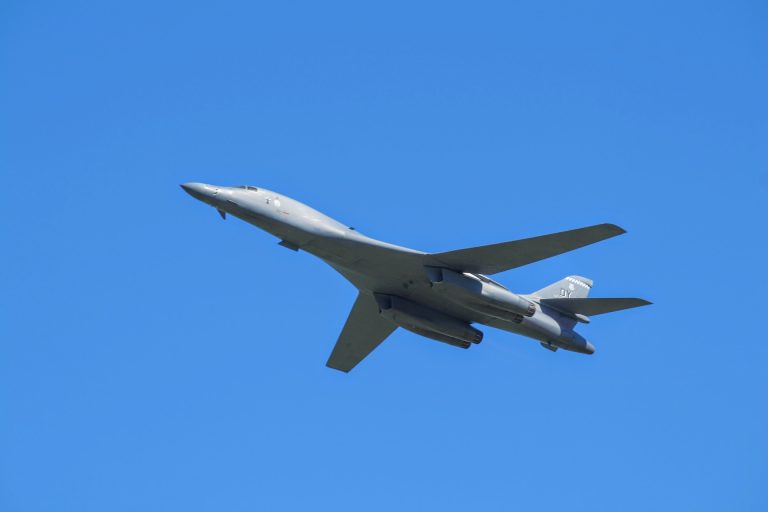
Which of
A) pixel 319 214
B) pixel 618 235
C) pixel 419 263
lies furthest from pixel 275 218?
pixel 618 235

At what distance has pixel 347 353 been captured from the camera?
38.9 metres

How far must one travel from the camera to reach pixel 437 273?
105ft

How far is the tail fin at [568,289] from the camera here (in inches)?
1447

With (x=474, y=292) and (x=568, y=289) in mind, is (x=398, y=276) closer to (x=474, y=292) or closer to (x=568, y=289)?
(x=474, y=292)

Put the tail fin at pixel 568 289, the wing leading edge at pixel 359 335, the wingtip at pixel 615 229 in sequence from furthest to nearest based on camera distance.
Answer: the wing leading edge at pixel 359 335, the tail fin at pixel 568 289, the wingtip at pixel 615 229

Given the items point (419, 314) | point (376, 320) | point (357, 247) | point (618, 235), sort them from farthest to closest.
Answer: point (376, 320) < point (419, 314) < point (357, 247) < point (618, 235)

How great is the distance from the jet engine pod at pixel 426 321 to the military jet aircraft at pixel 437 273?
3cm

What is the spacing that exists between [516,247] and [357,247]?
5.07m

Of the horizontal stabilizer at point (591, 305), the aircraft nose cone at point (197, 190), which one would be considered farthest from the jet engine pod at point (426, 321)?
the aircraft nose cone at point (197, 190)

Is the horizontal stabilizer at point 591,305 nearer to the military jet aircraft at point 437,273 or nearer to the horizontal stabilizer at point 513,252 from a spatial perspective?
the military jet aircraft at point 437,273

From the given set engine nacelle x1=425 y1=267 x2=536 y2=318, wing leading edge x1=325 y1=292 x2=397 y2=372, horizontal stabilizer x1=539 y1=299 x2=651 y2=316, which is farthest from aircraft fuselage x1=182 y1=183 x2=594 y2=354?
wing leading edge x1=325 y1=292 x2=397 y2=372

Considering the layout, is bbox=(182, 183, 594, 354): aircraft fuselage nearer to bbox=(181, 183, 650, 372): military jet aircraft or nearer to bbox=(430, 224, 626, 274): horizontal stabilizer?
bbox=(181, 183, 650, 372): military jet aircraft

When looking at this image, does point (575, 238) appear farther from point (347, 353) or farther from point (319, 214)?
point (347, 353)

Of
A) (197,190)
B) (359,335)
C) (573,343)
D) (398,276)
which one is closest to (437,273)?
(398,276)
